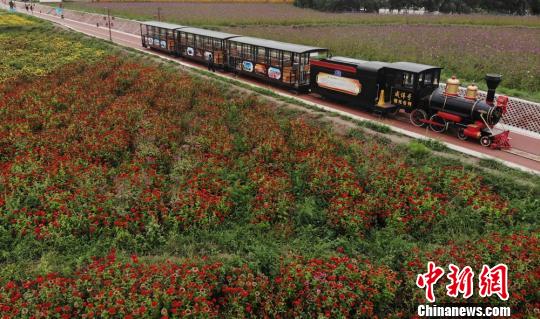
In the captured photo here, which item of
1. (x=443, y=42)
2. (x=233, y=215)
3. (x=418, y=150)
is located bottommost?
(x=233, y=215)

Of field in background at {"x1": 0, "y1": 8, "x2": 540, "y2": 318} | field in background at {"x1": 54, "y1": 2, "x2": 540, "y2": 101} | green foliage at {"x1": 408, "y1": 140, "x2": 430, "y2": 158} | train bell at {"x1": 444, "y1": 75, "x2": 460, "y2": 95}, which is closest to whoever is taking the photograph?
field in background at {"x1": 0, "y1": 8, "x2": 540, "y2": 318}

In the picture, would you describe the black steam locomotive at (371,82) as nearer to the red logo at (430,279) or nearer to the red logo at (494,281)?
the red logo at (494,281)

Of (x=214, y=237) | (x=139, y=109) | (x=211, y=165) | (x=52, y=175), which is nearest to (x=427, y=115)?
(x=211, y=165)

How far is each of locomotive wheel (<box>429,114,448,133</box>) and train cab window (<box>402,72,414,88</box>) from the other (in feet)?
5.93

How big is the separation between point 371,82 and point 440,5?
217 feet

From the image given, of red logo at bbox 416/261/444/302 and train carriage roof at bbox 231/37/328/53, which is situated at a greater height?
train carriage roof at bbox 231/37/328/53

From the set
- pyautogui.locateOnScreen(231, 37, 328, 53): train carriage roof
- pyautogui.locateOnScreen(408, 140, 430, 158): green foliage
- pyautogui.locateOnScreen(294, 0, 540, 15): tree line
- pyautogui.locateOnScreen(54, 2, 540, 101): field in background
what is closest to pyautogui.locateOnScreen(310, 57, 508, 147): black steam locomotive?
pyautogui.locateOnScreen(231, 37, 328, 53): train carriage roof

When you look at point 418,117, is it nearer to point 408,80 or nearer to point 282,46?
point 408,80

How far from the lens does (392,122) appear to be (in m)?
18.3

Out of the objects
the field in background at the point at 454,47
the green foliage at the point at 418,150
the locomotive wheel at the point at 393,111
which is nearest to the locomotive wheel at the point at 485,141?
the green foliage at the point at 418,150

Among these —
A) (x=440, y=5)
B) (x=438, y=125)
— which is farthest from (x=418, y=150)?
(x=440, y=5)

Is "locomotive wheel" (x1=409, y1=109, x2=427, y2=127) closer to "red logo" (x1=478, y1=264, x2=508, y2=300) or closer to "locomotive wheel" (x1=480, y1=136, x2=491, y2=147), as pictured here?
"locomotive wheel" (x1=480, y1=136, x2=491, y2=147)

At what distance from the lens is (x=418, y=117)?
17609mm

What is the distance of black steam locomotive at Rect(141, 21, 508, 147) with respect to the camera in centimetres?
1545
